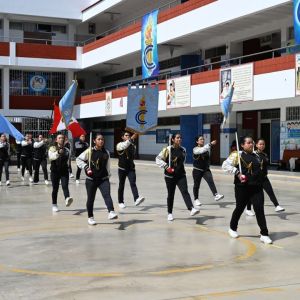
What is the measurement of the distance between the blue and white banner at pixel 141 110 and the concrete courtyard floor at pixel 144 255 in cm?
415

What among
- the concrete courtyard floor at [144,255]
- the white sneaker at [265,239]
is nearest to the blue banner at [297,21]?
the concrete courtyard floor at [144,255]

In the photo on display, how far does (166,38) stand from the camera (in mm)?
32344

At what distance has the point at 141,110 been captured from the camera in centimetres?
1753

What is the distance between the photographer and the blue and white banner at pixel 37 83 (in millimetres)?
44625

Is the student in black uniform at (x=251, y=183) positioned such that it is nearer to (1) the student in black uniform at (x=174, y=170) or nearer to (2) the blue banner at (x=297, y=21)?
(1) the student in black uniform at (x=174, y=170)

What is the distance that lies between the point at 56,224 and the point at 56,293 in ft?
16.4

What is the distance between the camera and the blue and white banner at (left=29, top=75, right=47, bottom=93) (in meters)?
44.6

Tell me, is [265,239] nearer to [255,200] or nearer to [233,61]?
[255,200]

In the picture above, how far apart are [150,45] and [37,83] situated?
46.9ft

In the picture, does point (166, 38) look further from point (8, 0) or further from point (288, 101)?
point (8, 0)

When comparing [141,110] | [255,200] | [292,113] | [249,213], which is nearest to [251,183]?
[255,200]

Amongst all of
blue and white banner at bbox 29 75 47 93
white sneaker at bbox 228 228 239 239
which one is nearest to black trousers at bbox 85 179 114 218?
white sneaker at bbox 228 228 239 239

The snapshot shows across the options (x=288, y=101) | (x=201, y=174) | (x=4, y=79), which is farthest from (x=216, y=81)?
(x=4, y=79)

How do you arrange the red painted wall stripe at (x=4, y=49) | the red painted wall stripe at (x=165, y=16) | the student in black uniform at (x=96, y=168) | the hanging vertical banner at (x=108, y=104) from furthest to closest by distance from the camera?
1. the red painted wall stripe at (x=4, y=49)
2. the hanging vertical banner at (x=108, y=104)
3. the red painted wall stripe at (x=165, y=16)
4. the student in black uniform at (x=96, y=168)
